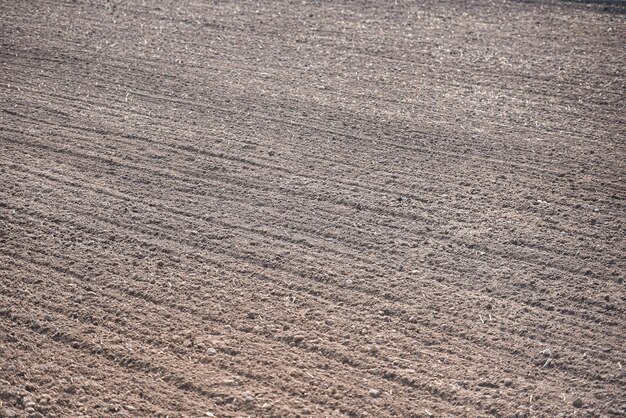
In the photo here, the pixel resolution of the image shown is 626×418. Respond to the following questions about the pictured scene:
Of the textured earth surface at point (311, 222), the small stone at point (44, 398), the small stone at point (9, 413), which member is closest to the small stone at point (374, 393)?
the textured earth surface at point (311, 222)

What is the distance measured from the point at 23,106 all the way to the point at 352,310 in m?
4.57

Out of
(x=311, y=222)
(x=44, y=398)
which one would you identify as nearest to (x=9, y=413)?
(x=44, y=398)

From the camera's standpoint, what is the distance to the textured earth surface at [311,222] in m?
4.48

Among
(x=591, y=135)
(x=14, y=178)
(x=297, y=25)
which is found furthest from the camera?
(x=297, y=25)

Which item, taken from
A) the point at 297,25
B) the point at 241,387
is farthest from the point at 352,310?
the point at 297,25

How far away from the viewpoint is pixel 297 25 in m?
10.3

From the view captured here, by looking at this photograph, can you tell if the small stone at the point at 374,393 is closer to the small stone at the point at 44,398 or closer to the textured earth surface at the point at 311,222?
the textured earth surface at the point at 311,222

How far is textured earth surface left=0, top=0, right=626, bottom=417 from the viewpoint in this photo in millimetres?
4480

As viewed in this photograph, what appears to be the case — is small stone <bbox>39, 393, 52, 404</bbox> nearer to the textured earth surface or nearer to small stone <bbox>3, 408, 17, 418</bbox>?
the textured earth surface

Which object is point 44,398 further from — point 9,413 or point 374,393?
point 374,393

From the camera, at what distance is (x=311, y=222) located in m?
6.00

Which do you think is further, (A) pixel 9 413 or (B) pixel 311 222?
(B) pixel 311 222

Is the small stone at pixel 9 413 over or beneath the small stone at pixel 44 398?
beneath

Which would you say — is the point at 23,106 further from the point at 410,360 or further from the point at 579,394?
the point at 579,394
